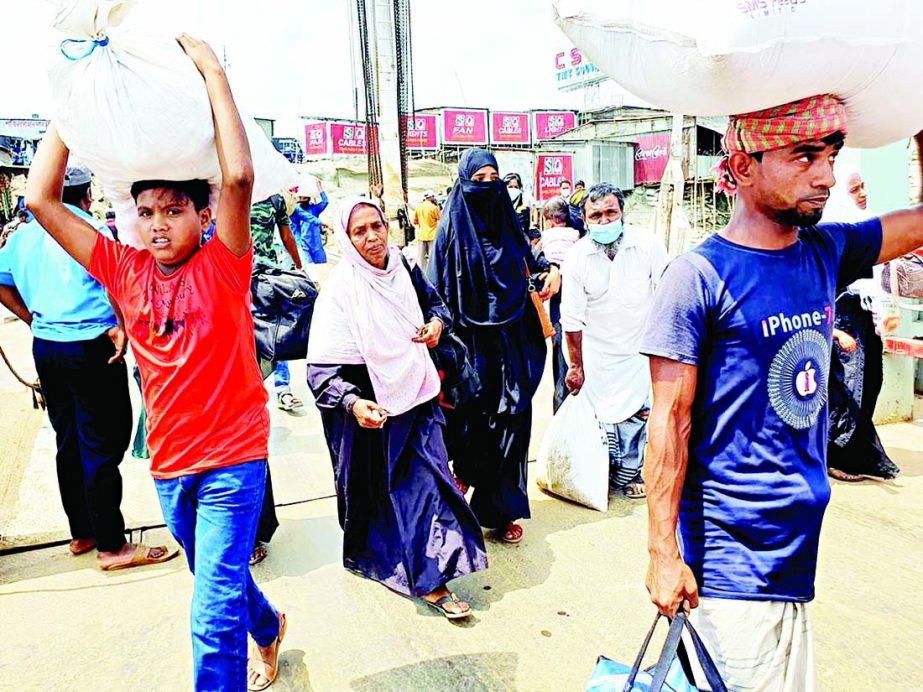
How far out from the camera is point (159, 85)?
176cm

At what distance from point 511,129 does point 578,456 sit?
130ft

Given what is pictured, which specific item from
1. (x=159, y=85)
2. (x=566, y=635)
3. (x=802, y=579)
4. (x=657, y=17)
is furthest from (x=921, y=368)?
(x=159, y=85)

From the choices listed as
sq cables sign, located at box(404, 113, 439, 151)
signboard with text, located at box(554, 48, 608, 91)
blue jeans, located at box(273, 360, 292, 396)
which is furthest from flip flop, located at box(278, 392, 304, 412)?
signboard with text, located at box(554, 48, 608, 91)

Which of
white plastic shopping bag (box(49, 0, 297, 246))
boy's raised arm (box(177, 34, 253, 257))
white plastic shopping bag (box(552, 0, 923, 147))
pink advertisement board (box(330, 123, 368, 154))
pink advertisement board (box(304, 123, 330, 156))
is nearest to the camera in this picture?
white plastic shopping bag (box(552, 0, 923, 147))

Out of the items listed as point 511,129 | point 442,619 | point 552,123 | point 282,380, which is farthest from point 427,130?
point 442,619

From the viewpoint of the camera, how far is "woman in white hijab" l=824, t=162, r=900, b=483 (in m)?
4.03

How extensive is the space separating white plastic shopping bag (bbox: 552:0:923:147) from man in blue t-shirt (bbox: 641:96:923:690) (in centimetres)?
9

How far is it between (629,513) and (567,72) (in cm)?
4133

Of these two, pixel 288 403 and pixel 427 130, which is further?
pixel 427 130

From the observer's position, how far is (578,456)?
392 centimetres

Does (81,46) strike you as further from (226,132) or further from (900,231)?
(900,231)

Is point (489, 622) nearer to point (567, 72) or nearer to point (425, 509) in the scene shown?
point (425, 509)

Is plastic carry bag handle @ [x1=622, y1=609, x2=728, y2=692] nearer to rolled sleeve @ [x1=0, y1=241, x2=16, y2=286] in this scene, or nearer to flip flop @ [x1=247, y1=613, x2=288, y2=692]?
flip flop @ [x1=247, y1=613, x2=288, y2=692]

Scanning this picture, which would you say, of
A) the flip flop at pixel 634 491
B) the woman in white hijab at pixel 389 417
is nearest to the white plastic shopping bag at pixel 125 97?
the woman in white hijab at pixel 389 417
